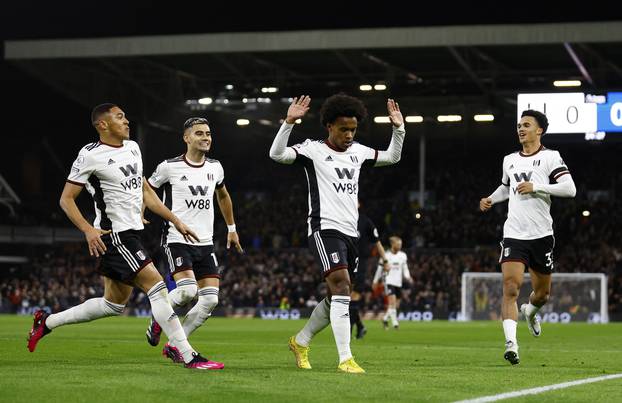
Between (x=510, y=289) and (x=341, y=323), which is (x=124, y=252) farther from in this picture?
(x=510, y=289)

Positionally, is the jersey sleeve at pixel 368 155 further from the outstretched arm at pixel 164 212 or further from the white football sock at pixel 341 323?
the outstretched arm at pixel 164 212

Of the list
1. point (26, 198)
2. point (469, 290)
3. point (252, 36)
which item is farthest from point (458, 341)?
point (26, 198)

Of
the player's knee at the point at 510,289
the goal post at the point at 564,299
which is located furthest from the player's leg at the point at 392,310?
the player's knee at the point at 510,289

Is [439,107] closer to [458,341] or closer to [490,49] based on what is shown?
[490,49]

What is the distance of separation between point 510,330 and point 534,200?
1.48 m

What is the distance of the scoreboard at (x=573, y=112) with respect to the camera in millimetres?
29938

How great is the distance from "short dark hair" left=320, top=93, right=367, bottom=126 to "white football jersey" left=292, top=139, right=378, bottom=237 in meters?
0.26

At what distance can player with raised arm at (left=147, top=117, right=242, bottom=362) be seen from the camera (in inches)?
514

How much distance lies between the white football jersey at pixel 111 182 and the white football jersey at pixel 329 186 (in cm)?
158

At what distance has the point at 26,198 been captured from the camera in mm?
54812

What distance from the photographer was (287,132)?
1027 cm

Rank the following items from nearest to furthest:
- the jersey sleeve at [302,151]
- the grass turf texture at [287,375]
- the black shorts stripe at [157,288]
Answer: the grass turf texture at [287,375], the black shorts stripe at [157,288], the jersey sleeve at [302,151]

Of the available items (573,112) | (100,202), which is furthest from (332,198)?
(573,112)

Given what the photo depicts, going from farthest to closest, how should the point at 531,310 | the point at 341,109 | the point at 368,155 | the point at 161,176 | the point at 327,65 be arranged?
the point at 327,65 → the point at 531,310 → the point at 161,176 → the point at 368,155 → the point at 341,109
